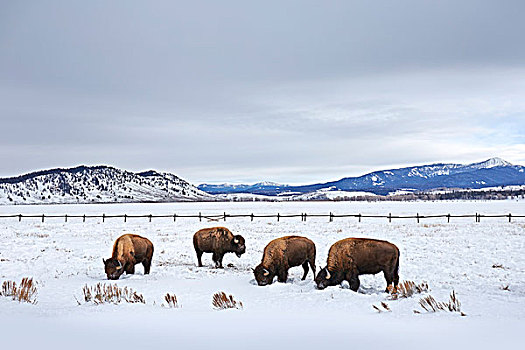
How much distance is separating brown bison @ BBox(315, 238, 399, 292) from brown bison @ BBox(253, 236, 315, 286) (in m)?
1.61


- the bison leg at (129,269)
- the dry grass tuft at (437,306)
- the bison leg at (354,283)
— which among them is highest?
the dry grass tuft at (437,306)

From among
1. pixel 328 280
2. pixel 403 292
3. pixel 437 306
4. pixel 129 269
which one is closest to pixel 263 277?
pixel 328 280

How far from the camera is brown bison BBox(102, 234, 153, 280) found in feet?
46.8

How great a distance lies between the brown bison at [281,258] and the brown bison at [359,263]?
161 cm

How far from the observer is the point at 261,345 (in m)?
6.38

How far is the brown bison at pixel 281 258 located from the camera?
13.2 metres

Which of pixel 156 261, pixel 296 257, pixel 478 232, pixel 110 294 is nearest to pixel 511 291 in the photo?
pixel 296 257

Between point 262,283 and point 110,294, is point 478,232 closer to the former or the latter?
point 262,283

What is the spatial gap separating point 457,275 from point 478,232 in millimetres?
17254

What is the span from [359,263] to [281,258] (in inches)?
97.2

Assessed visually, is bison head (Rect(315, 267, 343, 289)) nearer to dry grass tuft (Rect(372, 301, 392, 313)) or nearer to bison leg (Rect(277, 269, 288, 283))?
bison leg (Rect(277, 269, 288, 283))

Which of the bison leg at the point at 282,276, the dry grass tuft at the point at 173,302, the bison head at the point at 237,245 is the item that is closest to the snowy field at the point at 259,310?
the dry grass tuft at the point at 173,302

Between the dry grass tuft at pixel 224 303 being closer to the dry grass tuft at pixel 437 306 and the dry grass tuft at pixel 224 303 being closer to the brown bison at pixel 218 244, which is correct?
the dry grass tuft at pixel 437 306

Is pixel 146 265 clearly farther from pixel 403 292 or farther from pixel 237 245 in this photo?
pixel 403 292
